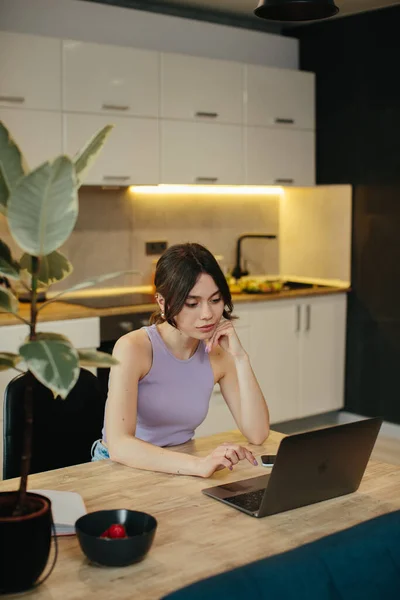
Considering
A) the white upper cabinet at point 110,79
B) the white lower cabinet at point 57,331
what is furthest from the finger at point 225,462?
the white upper cabinet at point 110,79

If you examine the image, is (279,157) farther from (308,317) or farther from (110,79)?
(110,79)

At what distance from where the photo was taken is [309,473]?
6.03ft

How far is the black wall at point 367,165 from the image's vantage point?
521cm

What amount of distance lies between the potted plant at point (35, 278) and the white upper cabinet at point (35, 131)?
2824 mm

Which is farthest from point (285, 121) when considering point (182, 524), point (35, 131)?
point (182, 524)

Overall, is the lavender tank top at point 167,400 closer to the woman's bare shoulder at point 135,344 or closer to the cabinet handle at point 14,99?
the woman's bare shoulder at point 135,344

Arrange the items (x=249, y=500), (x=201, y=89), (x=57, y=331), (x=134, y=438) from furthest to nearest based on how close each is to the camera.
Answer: (x=201, y=89)
(x=57, y=331)
(x=134, y=438)
(x=249, y=500)

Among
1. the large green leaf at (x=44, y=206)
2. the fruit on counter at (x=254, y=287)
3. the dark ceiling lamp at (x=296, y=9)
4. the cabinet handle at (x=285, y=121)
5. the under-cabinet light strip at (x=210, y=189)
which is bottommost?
the fruit on counter at (x=254, y=287)

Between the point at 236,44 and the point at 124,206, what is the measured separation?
1.33 m

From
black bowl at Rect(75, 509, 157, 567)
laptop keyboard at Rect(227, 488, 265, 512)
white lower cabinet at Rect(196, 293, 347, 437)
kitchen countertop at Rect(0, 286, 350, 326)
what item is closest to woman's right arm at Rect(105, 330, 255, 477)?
laptop keyboard at Rect(227, 488, 265, 512)

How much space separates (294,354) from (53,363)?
4.09 meters

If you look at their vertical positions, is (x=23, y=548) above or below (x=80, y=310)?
below

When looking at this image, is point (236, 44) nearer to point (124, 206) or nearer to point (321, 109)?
point (321, 109)

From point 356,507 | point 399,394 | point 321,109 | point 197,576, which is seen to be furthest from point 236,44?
point 197,576
